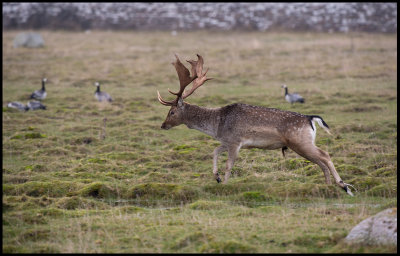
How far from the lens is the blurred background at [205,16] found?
161ft

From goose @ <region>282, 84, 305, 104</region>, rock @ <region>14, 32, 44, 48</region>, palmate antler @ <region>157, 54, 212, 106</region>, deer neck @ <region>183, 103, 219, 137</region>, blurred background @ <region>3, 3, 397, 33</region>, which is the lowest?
goose @ <region>282, 84, 305, 104</region>

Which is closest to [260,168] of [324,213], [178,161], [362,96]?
[178,161]

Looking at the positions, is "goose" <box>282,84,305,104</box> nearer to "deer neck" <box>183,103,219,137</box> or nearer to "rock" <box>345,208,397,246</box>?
"deer neck" <box>183,103,219,137</box>

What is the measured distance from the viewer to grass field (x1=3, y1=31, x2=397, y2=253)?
791 cm

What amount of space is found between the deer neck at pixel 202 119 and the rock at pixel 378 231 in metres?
5.13

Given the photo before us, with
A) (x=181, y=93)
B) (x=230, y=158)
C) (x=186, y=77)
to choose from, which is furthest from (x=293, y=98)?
(x=230, y=158)

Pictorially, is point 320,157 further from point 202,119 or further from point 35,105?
A: point 35,105

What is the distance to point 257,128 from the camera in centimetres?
1105

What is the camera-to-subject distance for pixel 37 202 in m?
9.84

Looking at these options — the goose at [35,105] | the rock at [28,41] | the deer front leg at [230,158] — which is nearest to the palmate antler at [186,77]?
the deer front leg at [230,158]

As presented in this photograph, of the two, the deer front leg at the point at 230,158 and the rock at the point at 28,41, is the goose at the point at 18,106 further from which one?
the rock at the point at 28,41

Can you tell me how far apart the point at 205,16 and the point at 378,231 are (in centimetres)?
4788

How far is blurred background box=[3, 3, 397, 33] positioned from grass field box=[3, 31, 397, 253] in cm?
1887

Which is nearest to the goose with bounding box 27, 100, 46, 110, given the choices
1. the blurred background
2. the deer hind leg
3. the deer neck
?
the deer neck
